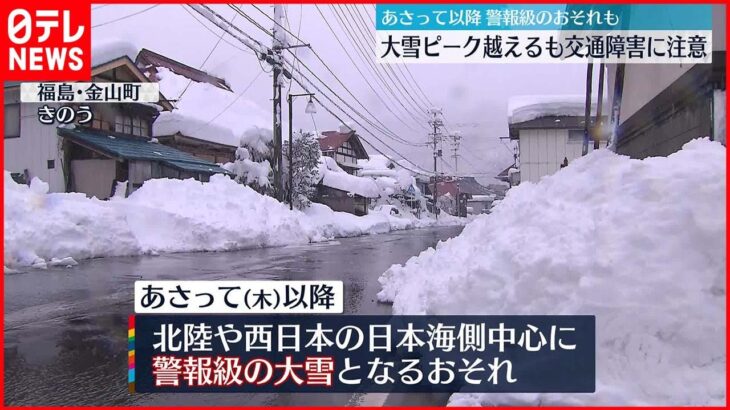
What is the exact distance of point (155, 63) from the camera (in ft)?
90.4

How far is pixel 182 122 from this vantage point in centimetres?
2352

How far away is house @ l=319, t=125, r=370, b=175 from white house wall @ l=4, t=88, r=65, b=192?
20.5 meters

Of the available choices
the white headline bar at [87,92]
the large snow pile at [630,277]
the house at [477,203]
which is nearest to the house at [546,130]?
the white headline bar at [87,92]

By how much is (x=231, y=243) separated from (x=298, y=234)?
3.68 meters

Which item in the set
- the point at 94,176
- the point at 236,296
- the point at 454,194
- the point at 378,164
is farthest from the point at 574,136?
the point at 454,194

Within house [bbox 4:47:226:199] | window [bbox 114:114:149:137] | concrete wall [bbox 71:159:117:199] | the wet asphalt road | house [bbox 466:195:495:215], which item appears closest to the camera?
the wet asphalt road

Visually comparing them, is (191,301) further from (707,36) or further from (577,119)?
(577,119)

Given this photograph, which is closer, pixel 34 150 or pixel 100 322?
pixel 100 322

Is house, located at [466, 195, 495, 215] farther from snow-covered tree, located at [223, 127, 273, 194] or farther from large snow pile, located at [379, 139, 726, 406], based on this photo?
large snow pile, located at [379, 139, 726, 406]

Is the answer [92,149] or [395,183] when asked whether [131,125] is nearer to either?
[92,149]

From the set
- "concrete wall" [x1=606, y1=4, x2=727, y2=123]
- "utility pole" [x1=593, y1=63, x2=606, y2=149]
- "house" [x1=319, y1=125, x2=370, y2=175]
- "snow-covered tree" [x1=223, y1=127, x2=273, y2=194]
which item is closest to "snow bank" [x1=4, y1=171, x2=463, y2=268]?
"snow-covered tree" [x1=223, y1=127, x2=273, y2=194]

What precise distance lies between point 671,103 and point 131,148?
1795cm

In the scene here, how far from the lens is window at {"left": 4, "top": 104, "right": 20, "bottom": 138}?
1686 centimetres

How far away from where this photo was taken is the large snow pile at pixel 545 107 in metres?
14.5
